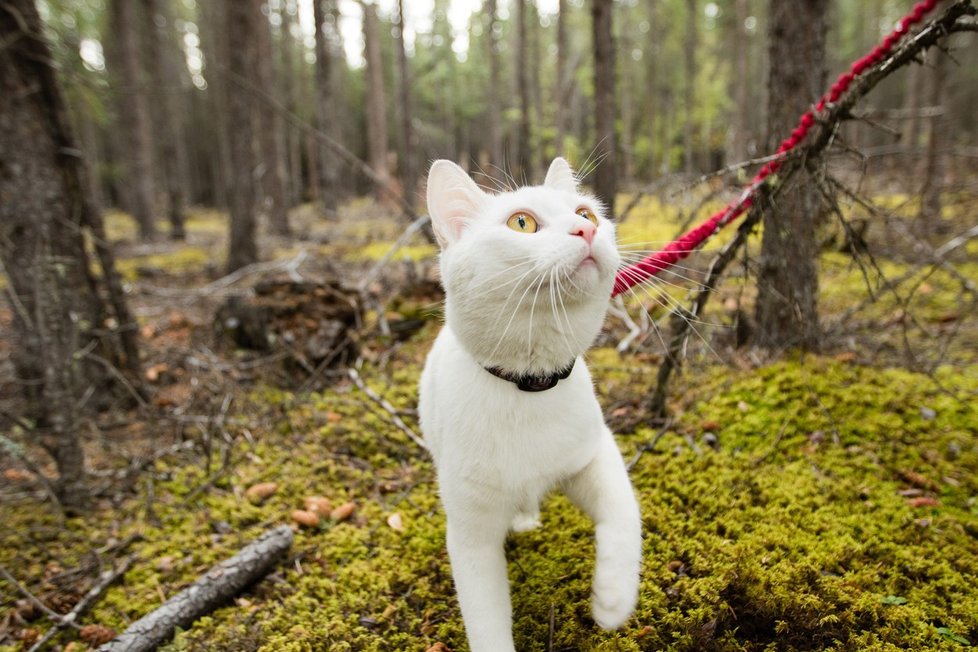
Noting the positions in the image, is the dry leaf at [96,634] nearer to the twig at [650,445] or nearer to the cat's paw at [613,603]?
the cat's paw at [613,603]

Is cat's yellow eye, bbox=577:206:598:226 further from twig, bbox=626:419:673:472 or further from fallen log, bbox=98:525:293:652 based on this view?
fallen log, bbox=98:525:293:652

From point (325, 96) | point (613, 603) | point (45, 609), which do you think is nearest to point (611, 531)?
point (613, 603)

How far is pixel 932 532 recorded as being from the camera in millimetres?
2086

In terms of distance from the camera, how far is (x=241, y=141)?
24.7 feet

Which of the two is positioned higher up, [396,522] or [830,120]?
[830,120]

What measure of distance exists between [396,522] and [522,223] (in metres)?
1.72

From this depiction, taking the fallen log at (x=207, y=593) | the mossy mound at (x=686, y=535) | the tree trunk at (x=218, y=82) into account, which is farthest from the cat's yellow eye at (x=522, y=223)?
the tree trunk at (x=218, y=82)

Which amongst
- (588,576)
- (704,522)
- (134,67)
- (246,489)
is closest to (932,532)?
(704,522)

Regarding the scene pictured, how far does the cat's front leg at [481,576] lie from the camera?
1477mm

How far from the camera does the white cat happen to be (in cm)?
140

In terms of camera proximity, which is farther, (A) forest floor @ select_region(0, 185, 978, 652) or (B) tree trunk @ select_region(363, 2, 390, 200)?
(B) tree trunk @ select_region(363, 2, 390, 200)

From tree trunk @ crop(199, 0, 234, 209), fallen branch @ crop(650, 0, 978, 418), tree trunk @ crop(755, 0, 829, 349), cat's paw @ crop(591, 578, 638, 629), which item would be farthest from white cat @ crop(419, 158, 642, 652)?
tree trunk @ crop(199, 0, 234, 209)

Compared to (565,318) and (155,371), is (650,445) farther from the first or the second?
(155,371)

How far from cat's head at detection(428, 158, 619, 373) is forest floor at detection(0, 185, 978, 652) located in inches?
10.5
